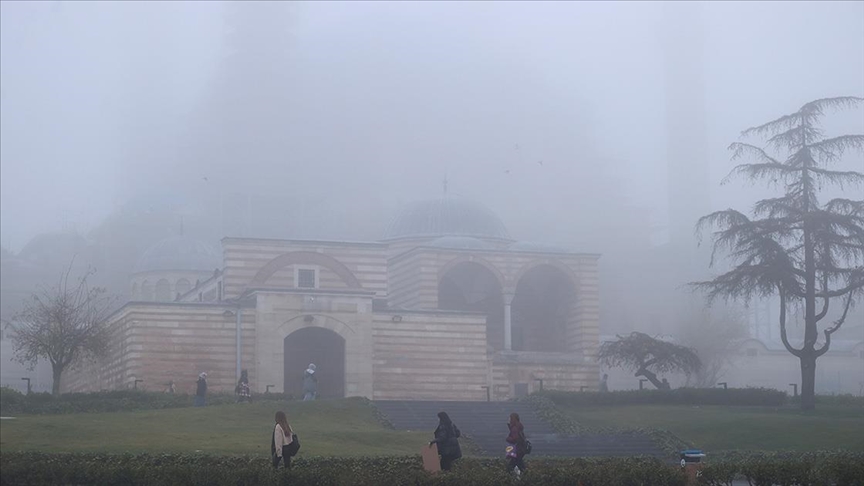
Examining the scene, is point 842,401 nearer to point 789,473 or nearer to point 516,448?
point 516,448

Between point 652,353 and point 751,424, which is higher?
point 652,353

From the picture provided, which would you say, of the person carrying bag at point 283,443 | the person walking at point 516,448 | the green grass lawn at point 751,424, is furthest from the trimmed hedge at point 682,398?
the person carrying bag at point 283,443

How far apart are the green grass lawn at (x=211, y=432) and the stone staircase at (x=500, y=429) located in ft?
4.84

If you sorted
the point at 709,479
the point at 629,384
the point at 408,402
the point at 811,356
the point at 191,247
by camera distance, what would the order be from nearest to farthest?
the point at 709,479
the point at 811,356
the point at 408,402
the point at 629,384
the point at 191,247

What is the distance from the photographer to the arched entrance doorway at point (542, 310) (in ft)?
189

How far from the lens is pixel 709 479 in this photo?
18.1m

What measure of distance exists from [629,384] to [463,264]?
11182mm

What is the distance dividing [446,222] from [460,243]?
19.5 feet

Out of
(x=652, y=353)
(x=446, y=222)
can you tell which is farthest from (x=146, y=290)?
(x=652, y=353)

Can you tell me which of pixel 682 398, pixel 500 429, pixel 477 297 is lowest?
pixel 500 429

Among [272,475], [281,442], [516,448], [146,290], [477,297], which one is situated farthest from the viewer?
[146,290]

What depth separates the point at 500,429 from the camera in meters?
33.2

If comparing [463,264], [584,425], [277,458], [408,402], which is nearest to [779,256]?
[584,425]

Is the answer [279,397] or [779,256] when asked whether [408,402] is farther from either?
[779,256]
